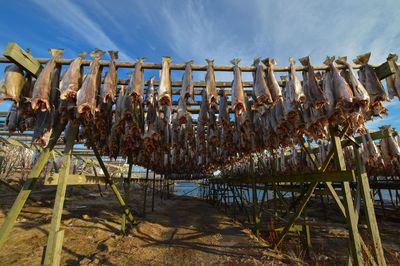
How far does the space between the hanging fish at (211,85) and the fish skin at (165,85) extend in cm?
71

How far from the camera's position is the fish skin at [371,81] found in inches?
165

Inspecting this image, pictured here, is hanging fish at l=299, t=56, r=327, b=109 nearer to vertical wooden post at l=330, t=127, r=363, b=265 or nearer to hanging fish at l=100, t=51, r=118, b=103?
vertical wooden post at l=330, t=127, r=363, b=265

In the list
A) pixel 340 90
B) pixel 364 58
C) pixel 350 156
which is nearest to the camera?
pixel 340 90

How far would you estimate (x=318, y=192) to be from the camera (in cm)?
683

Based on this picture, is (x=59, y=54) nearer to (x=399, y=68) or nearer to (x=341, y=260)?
(x=399, y=68)

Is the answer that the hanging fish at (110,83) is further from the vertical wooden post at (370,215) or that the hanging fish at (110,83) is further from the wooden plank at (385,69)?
the wooden plank at (385,69)

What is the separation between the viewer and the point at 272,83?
4312mm

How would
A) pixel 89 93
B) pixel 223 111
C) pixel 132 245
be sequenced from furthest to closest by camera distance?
pixel 132 245, pixel 223 111, pixel 89 93

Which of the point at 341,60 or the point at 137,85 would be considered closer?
the point at 137,85

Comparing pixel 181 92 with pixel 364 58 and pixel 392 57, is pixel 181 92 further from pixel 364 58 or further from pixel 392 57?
pixel 392 57

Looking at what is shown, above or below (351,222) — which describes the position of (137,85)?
above

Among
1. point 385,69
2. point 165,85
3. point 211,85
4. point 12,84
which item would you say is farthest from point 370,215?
point 12,84

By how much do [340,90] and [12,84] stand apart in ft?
18.4

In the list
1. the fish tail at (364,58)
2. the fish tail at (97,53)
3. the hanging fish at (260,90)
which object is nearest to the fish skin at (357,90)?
the fish tail at (364,58)
